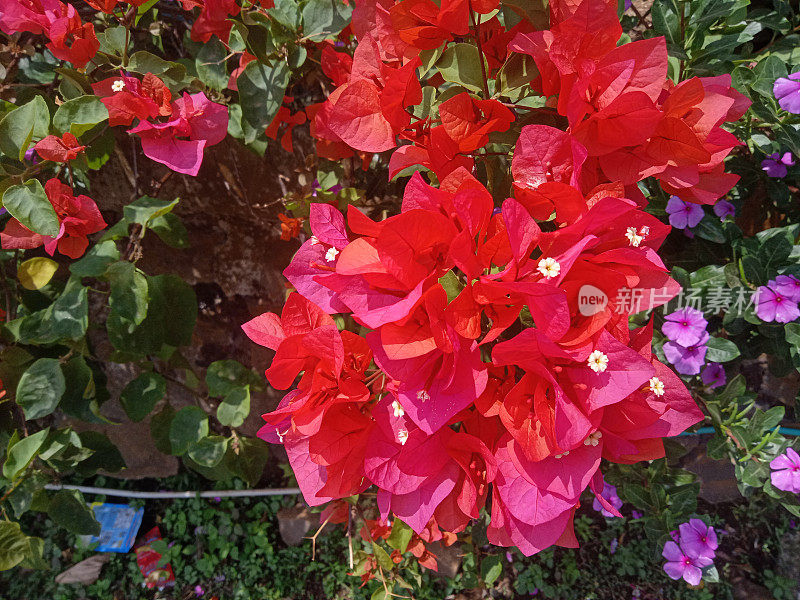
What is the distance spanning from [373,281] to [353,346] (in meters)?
0.15

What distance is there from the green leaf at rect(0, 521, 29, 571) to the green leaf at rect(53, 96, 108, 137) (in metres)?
0.75

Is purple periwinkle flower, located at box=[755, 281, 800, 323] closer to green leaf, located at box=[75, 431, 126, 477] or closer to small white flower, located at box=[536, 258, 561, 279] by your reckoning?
small white flower, located at box=[536, 258, 561, 279]

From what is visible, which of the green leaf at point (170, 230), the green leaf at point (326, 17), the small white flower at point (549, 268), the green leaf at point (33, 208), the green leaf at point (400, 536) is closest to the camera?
the small white flower at point (549, 268)

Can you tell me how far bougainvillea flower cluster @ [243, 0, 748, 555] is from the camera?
49 centimetres

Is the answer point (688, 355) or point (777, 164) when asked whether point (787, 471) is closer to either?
point (688, 355)

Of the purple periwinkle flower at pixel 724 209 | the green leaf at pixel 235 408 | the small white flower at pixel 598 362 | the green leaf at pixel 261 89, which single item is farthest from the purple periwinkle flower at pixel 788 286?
the green leaf at pixel 235 408

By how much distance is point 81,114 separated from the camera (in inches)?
32.4

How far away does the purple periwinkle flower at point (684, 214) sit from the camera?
110cm

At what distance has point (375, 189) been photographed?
1.17 metres

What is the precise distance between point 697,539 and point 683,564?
0.06 m

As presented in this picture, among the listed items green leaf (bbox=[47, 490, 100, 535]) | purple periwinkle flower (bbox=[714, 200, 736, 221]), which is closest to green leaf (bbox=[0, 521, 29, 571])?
green leaf (bbox=[47, 490, 100, 535])

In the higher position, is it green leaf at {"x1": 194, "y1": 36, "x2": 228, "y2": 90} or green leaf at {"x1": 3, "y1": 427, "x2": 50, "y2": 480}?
green leaf at {"x1": 194, "y1": 36, "x2": 228, "y2": 90}

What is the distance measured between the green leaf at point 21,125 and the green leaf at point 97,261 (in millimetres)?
197

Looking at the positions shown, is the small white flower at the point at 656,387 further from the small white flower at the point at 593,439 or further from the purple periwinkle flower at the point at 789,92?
the purple periwinkle flower at the point at 789,92
